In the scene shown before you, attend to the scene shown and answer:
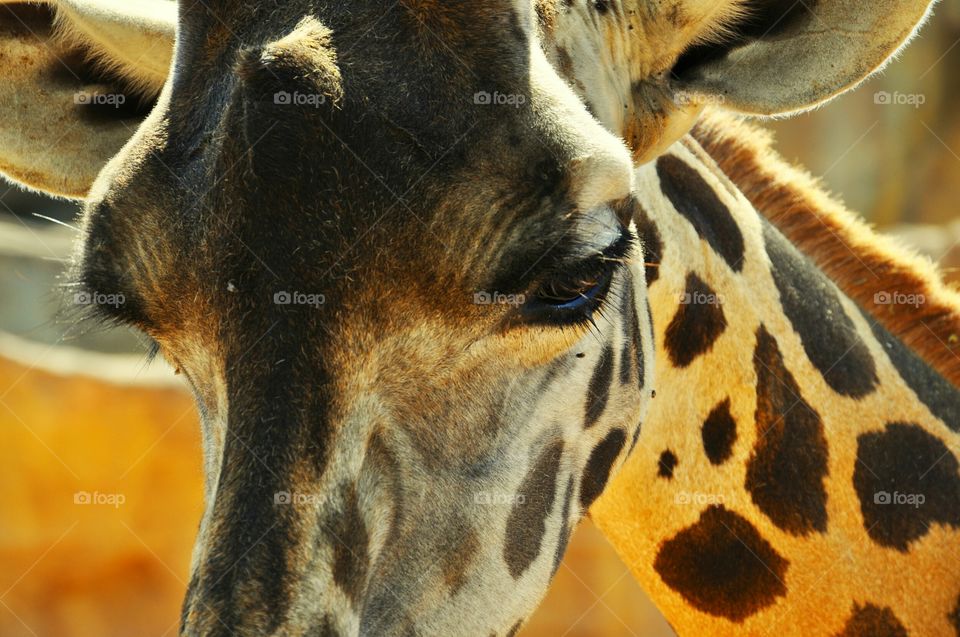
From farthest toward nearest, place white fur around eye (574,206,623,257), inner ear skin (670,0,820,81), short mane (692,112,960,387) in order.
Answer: short mane (692,112,960,387)
inner ear skin (670,0,820,81)
white fur around eye (574,206,623,257)

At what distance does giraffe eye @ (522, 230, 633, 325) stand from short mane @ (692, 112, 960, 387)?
1.66 meters

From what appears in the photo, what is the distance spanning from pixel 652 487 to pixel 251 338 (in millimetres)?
1698

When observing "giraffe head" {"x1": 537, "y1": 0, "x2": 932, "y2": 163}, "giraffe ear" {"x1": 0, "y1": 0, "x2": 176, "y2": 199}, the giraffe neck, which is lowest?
the giraffe neck

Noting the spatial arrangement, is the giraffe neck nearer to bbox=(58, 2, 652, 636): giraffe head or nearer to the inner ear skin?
the inner ear skin

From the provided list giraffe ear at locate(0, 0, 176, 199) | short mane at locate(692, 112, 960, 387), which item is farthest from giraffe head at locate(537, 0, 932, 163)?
giraffe ear at locate(0, 0, 176, 199)

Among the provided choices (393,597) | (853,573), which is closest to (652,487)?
(853,573)

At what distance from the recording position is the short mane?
414 cm

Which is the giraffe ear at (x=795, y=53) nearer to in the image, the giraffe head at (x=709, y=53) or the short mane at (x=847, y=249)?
the giraffe head at (x=709, y=53)

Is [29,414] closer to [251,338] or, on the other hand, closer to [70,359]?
[70,359]

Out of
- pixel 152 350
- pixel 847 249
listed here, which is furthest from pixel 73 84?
pixel 847 249

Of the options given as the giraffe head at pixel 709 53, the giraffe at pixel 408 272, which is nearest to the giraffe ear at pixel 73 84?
the giraffe at pixel 408 272

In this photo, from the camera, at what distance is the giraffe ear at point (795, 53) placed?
9.92 ft

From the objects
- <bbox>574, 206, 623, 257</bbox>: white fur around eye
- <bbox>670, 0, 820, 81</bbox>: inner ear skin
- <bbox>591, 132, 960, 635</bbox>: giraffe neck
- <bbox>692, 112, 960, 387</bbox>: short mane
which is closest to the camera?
<bbox>574, 206, 623, 257</bbox>: white fur around eye

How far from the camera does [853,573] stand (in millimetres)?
3598
